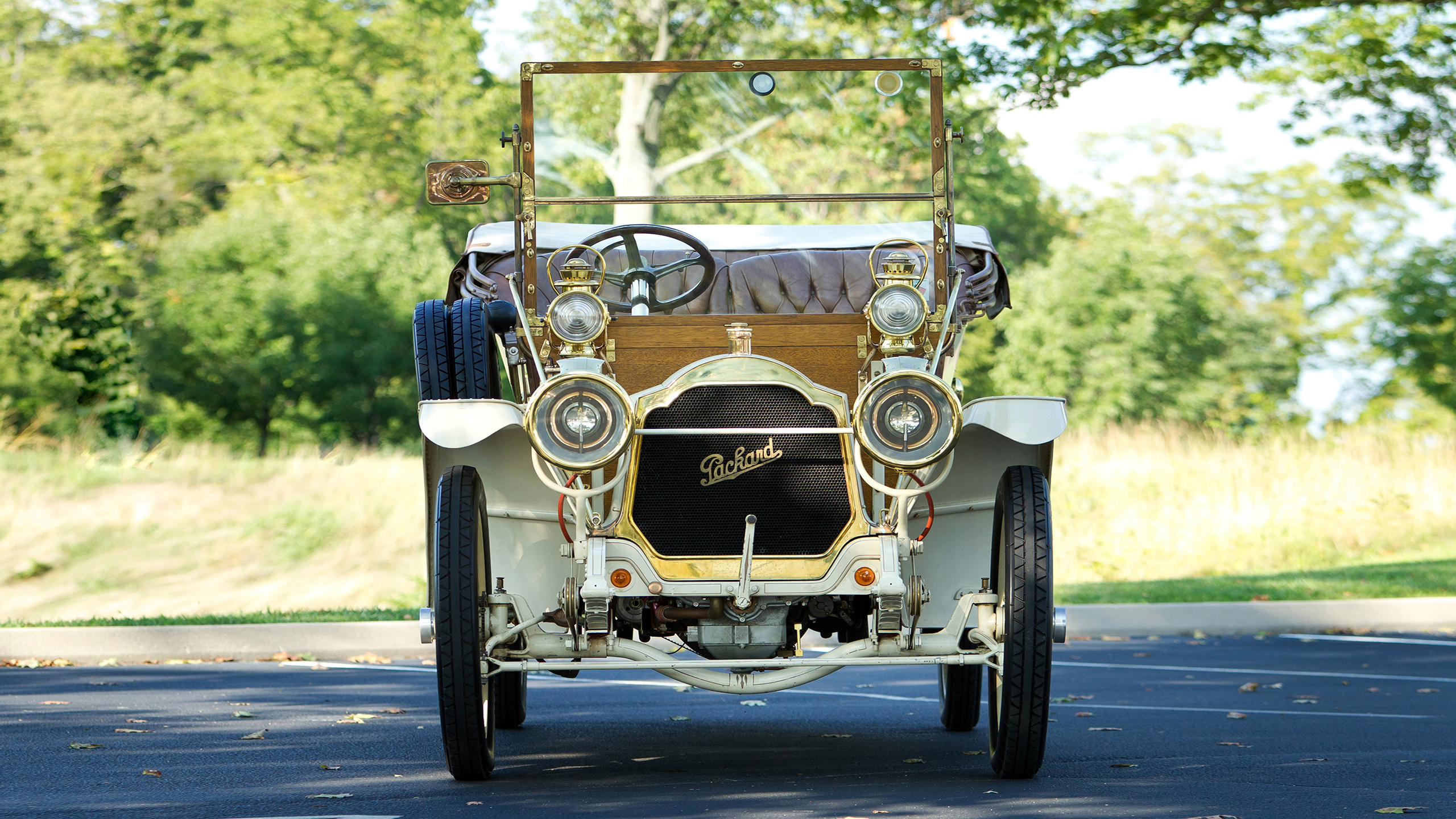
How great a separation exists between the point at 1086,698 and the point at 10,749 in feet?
15.9

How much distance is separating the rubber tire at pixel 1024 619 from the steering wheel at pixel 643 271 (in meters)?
1.58

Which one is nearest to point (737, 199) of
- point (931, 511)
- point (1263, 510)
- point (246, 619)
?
point (931, 511)

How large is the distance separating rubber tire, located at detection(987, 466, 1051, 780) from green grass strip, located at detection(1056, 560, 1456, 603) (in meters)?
7.21

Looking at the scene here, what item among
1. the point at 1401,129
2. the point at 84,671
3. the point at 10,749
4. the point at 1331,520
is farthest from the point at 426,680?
the point at 1401,129

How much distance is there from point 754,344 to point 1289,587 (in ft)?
27.7

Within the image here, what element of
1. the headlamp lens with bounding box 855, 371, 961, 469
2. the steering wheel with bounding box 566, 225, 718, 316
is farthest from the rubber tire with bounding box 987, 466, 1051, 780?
the steering wheel with bounding box 566, 225, 718, 316

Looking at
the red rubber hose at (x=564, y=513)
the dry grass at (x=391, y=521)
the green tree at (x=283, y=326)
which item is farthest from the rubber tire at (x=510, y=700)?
the green tree at (x=283, y=326)

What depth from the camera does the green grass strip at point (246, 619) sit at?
9.89 m

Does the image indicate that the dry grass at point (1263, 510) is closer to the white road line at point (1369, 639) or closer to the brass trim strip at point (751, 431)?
the white road line at point (1369, 639)

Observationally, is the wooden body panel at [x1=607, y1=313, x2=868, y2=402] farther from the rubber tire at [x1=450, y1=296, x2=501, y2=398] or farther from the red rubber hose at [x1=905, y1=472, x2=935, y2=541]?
the rubber tire at [x1=450, y1=296, x2=501, y2=398]

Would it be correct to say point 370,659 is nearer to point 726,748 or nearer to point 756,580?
point 726,748

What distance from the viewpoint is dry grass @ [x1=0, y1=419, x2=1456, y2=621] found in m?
15.7

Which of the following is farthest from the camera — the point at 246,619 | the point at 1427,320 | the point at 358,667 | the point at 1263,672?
the point at 1427,320

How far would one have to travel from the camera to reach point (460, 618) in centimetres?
452
